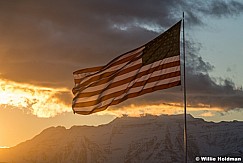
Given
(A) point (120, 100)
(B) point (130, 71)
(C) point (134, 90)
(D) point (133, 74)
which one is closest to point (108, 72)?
(B) point (130, 71)

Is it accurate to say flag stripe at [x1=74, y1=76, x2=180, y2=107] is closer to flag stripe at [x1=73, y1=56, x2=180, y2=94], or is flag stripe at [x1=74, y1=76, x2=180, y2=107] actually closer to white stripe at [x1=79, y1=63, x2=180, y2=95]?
white stripe at [x1=79, y1=63, x2=180, y2=95]

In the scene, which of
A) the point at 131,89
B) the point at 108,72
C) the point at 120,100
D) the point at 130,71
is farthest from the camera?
the point at 108,72

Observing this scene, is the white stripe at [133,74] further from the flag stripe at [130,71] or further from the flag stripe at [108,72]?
the flag stripe at [108,72]

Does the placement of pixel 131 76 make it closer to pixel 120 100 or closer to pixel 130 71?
pixel 130 71

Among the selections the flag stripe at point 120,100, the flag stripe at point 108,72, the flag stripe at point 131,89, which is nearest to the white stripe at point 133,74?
the flag stripe at point 131,89

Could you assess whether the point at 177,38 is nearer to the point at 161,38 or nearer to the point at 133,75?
the point at 161,38

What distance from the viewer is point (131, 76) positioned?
3152cm

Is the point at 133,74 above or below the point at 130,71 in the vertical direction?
below

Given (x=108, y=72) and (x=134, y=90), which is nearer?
(x=134, y=90)

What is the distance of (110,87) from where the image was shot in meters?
32.3

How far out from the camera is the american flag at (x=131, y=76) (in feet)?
98.7

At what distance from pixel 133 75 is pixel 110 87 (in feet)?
5.72

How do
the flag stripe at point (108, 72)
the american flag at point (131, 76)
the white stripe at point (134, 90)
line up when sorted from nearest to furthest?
1. the white stripe at point (134, 90)
2. the american flag at point (131, 76)
3. the flag stripe at point (108, 72)

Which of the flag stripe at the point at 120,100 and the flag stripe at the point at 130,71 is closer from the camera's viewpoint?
the flag stripe at the point at 120,100
